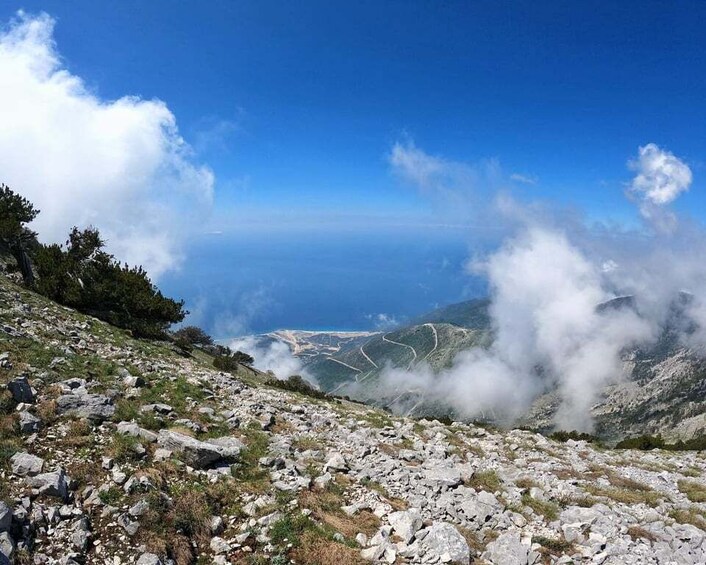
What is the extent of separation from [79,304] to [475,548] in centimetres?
3443

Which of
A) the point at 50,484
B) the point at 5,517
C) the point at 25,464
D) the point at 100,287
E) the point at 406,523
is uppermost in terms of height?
the point at 100,287

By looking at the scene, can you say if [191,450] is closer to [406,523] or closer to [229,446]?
[229,446]

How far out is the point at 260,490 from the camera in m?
11.2

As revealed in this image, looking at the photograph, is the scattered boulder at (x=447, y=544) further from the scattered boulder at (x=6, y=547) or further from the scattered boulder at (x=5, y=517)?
the scattered boulder at (x=5, y=517)

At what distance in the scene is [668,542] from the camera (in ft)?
36.2

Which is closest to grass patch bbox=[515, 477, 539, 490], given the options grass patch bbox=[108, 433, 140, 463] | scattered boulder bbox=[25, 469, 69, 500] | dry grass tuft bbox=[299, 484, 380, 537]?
dry grass tuft bbox=[299, 484, 380, 537]

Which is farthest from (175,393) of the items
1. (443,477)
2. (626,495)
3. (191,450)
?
(626,495)

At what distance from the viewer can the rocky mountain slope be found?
8.78 m

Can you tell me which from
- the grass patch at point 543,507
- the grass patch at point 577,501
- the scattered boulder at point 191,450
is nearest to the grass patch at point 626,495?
the grass patch at point 577,501

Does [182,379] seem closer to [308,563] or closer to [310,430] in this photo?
[310,430]

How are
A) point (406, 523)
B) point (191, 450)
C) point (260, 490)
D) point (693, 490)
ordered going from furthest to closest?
point (693, 490)
point (191, 450)
point (260, 490)
point (406, 523)

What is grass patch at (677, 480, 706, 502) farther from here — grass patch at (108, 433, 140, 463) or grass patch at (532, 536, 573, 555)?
grass patch at (108, 433, 140, 463)

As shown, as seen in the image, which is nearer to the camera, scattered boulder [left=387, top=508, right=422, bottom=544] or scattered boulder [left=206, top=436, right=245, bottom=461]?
scattered boulder [left=387, top=508, right=422, bottom=544]

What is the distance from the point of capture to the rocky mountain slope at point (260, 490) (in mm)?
8781
